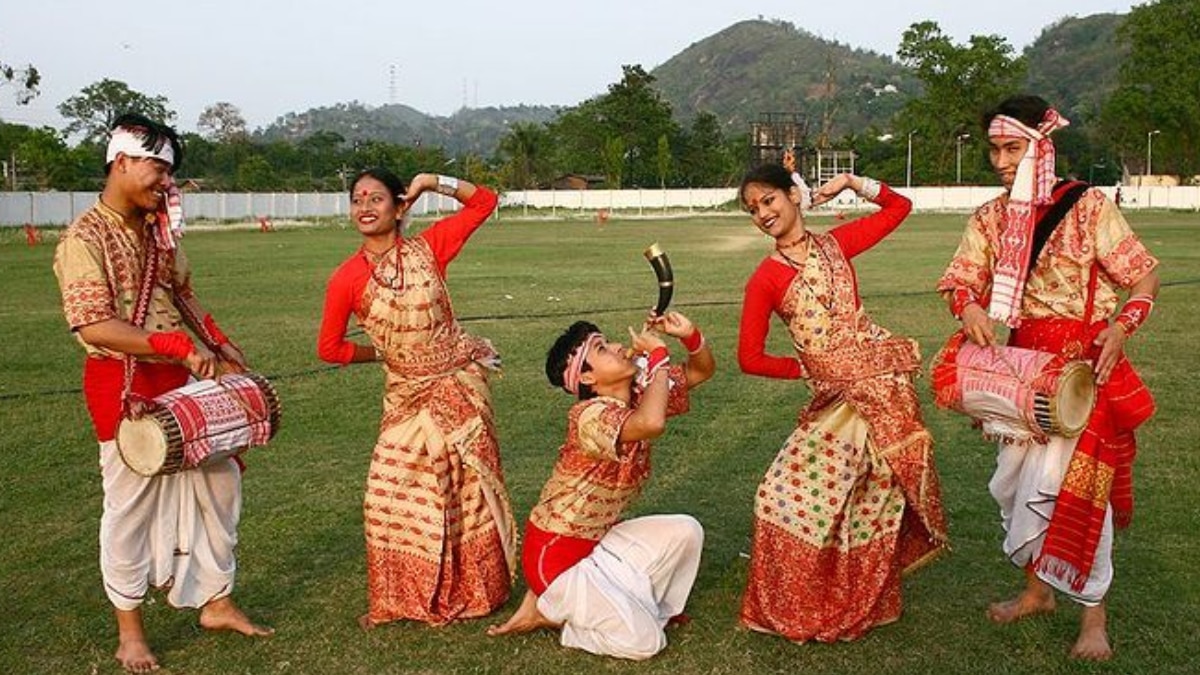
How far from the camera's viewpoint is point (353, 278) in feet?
16.5

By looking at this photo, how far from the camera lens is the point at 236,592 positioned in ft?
18.0

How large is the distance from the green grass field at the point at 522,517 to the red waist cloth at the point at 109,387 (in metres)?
0.97

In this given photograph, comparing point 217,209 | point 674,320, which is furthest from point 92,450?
point 217,209

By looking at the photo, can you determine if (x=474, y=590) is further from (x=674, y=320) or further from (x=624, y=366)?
(x=674, y=320)

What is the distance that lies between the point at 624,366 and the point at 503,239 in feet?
108

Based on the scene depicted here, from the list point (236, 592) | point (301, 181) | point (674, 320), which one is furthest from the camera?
point (301, 181)

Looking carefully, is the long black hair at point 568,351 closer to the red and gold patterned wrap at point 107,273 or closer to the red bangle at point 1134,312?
the red and gold patterned wrap at point 107,273

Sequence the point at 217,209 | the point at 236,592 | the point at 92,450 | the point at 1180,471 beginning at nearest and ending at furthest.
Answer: the point at 236,592 → the point at 1180,471 → the point at 92,450 → the point at 217,209

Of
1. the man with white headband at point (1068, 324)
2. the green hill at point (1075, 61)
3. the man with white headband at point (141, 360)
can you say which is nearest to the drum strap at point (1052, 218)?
the man with white headband at point (1068, 324)

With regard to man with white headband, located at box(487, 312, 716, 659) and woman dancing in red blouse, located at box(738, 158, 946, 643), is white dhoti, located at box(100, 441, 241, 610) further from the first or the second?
woman dancing in red blouse, located at box(738, 158, 946, 643)

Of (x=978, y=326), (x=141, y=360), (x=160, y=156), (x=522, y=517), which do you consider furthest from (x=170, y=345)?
(x=978, y=326)

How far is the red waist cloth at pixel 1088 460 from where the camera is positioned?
4.55 m

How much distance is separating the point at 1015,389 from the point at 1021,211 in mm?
718

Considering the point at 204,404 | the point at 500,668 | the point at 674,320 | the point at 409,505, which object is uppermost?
the point at 674,320
